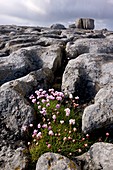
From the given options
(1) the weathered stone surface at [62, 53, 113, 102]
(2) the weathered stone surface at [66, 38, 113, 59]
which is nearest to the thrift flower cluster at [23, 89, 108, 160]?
(1) the weathered stone surface at [62, 53, 113, 102]

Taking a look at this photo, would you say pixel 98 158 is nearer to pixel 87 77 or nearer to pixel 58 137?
pixel 58 137

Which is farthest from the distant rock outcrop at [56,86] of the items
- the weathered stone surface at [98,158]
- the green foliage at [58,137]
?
the green foliage at [58,137]

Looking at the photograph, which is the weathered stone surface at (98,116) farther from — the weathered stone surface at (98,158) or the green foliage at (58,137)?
the weathered stone surface at (98,158)

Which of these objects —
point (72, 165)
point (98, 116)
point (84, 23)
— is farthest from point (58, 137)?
point (84, 23)

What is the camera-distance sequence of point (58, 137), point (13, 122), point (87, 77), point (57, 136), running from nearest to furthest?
point (58, 137) < point (57, 136) < point (13, 122) < point (87, 77)

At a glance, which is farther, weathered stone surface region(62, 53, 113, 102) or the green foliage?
weathered stone surface region(62, 53, 113, 102)

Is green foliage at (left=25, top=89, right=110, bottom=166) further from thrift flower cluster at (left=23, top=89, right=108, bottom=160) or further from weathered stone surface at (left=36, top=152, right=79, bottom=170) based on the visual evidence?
weathered stone surface at (left=36, top=152, right=79, bottom=170)
